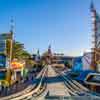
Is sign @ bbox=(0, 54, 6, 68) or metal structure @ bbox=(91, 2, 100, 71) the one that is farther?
metal structure @ bbox=(91, 2, 100, 71)

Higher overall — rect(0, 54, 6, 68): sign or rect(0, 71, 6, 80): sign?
rect(0, 54, 6, 68): sign

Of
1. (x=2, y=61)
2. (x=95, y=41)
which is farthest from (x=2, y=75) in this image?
(x=95, y=41)

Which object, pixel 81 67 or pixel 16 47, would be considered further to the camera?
pixel 81 67

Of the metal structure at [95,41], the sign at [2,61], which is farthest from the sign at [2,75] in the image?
the metal structure at [95,41]

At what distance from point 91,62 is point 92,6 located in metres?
24.0

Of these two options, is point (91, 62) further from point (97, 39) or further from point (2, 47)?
point (2, 47)

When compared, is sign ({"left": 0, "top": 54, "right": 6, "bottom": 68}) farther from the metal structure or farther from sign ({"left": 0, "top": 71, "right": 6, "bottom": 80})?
the metal structure

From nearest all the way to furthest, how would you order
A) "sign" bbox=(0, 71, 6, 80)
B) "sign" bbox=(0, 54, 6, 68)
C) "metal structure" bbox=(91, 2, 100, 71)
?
"sign" bbox=(0, 71, 6, 80) → "sign" bbox=(0, 54, 6, 68) → "metal structure" bbox=(91, 2, 100, 71)

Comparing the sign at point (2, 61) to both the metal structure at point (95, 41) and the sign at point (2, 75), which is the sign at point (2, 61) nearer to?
the sign at point (2, 75)

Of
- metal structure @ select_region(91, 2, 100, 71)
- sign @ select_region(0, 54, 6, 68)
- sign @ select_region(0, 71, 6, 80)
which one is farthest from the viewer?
metal structure @ select_region(91, 2, 100, 71)

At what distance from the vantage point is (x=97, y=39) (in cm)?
8844

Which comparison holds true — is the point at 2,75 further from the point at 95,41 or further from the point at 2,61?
the point at 95,41

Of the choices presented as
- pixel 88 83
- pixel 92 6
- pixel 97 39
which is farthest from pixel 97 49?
pixel 88 83

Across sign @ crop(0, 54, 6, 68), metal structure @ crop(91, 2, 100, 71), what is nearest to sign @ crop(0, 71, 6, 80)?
sign @ crop(0, 54, 6, 68)
